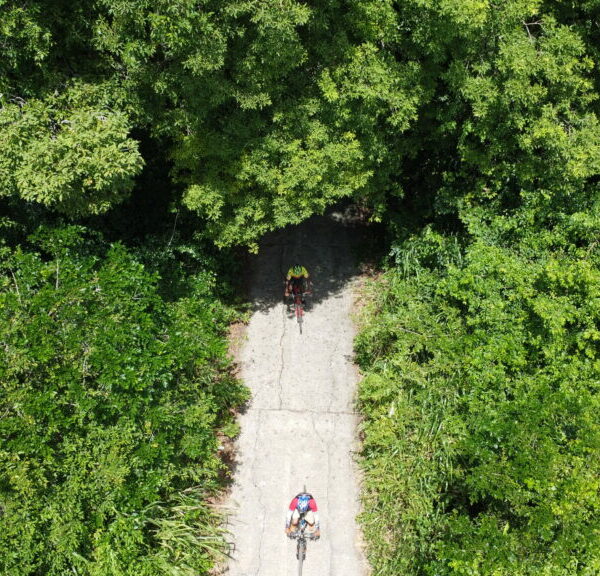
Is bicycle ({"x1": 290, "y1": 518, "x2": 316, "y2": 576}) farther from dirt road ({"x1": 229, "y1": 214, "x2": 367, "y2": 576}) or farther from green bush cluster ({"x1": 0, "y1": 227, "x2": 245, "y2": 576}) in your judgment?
green bush cluster ({"x1": 0, "y1": 227, "x2": 245, "y2": 576})

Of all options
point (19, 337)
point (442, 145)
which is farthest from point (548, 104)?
point (19, 337)

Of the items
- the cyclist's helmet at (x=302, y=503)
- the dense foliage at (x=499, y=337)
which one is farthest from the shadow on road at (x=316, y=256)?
the cyclist's helmet at (x=302, y=503)

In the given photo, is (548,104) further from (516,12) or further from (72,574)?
(72,574)

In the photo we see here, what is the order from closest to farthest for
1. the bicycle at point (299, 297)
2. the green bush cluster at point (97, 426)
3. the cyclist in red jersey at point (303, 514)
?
the green bush cluster at point (97, 426), the cyclist in red jersey at point (303, 514), the bicycle at point (299, 297)

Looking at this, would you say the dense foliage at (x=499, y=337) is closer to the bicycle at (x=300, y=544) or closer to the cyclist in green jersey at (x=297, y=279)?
the bicycle at (x=300, y=544)

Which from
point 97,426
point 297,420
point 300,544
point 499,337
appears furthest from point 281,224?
point 300,544

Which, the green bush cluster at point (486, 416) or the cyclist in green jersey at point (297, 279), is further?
the cyclist in green jersey at point (297, 279)

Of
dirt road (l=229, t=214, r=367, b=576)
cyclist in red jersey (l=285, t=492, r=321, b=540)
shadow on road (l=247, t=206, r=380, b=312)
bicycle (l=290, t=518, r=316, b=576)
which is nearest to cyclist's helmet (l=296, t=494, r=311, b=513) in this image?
cyclist in red jersey (l=285, t=492, r=321, b=540)
